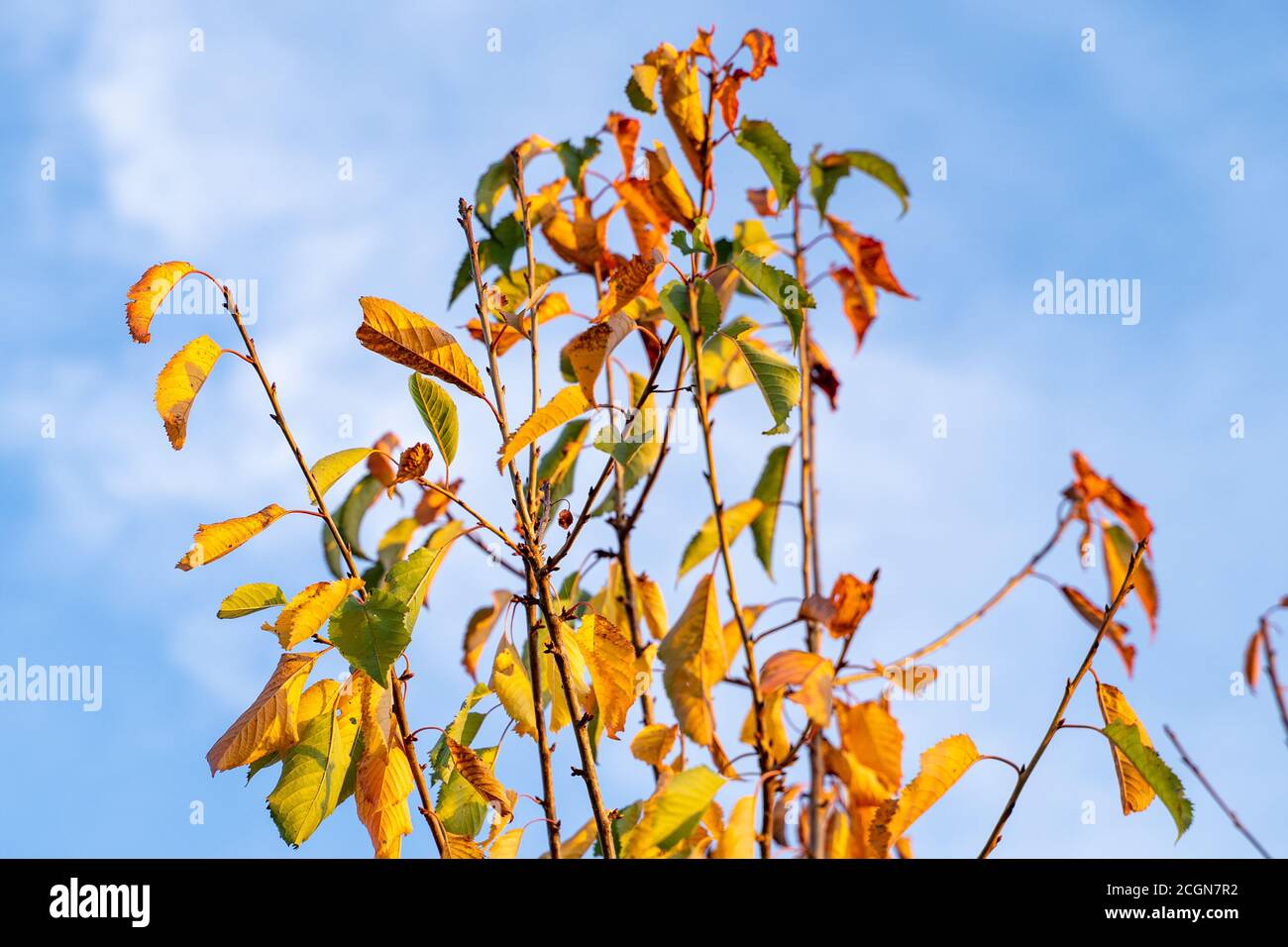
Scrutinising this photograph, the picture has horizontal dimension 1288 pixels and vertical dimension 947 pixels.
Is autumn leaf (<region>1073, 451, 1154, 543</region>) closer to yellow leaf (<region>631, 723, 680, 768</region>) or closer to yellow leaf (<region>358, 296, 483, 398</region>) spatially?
yellow leaf (<region>631, 723, 680, 768</region>)

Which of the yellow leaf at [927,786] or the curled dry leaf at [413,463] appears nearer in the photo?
the curled dry leaf at [413,463]

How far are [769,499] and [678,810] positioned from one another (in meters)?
1.22

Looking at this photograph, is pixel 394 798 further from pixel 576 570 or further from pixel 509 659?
pixel 576 570

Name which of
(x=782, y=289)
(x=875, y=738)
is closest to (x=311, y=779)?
(x=782, y=289)

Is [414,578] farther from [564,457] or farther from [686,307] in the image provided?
[564,457]

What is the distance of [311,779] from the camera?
152cm

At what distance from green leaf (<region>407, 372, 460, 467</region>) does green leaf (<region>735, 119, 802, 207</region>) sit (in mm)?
842

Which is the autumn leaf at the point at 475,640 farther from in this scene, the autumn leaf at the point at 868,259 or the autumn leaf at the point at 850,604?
the autumn leaf at the point at 868,259

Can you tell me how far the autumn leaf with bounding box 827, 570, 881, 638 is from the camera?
2125 mm

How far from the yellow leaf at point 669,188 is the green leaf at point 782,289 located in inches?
17.4

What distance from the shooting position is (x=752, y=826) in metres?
1.62

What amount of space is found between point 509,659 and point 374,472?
102 centimetres

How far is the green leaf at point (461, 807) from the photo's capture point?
1.71 metres

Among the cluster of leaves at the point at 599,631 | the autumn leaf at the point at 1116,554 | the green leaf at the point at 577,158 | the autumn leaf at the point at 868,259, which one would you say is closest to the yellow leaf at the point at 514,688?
the cluster of leaves at the point at 599,631
